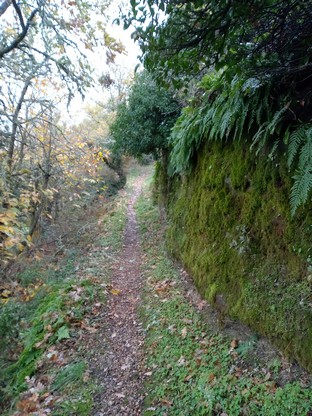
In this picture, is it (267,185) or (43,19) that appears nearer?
(267,185)

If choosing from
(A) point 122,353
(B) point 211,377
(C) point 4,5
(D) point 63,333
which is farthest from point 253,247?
(C) point 4,5

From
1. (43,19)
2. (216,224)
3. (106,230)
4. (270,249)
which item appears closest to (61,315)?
(216,224)

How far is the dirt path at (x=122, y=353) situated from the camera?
377cm

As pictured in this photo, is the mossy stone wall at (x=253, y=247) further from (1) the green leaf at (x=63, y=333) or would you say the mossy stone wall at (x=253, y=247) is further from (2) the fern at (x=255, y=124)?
(1) the green leaf at (x=63, y=333)

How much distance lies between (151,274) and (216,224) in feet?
9.44

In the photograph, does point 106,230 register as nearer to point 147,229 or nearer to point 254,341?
point 147,229

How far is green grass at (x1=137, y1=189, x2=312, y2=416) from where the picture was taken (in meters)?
2.85

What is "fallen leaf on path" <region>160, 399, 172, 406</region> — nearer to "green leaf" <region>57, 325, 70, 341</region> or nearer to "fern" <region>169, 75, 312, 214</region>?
"green leaf" <region>57, 325, 70, 341</region>

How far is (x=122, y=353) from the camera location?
470 centimetres

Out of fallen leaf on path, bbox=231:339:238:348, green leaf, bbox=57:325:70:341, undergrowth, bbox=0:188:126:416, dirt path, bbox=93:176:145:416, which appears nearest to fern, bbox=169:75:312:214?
fallen leaf on path, bbox=231:339:238:348

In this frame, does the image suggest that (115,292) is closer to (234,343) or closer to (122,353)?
(122,353)

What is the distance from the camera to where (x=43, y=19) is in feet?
14.0

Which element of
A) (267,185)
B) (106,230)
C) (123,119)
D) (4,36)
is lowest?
(106,230)

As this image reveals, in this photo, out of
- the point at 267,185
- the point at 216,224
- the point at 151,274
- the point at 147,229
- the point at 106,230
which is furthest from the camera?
the point at 106,230
